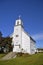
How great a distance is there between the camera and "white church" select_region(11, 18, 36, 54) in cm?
5250

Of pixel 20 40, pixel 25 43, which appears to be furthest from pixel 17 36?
pixel 25 43

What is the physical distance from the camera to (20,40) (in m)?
53.2

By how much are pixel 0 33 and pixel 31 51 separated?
16.5 m

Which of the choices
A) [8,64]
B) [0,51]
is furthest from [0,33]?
[8,64]

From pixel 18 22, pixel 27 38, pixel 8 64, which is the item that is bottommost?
pixel 8 64

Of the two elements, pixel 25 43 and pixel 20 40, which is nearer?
pixel 25 43

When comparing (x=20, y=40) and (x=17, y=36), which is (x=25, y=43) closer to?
(x=20, y=40)

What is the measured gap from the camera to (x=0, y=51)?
55344 millimetres

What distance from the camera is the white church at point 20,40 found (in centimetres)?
5250

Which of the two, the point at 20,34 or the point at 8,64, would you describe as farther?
the point at 20,34

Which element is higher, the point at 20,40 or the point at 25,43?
the point at 20,40

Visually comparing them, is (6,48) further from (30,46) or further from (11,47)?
(30,46)

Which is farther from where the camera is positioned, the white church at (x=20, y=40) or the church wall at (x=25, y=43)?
the white church at (x=20, y=40)

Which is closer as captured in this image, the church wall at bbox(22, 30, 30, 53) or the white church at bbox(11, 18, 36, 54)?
the church wall at bbox(22, 30, 30, 53)
